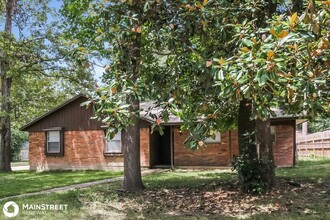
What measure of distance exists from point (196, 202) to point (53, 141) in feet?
43.9

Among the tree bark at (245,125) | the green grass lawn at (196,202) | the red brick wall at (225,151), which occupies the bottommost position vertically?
the green grass lawn at (196,202)

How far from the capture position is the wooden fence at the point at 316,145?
20406 mm

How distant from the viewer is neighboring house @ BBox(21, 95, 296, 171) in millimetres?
16094

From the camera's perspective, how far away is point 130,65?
644cm

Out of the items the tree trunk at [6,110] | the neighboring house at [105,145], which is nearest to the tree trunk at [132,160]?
the neighboring house at [105,145]

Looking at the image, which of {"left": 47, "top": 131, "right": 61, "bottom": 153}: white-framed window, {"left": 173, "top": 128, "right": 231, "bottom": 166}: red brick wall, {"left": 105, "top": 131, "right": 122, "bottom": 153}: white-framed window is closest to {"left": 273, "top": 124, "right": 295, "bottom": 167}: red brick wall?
{"left": 173, "top": 128, "right": 231, "bottom": 166}: red brick wall

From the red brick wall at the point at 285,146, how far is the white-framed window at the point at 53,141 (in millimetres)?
11524

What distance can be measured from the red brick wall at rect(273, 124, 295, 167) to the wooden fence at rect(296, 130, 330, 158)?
530 centimetres

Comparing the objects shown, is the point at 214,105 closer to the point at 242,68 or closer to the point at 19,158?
the point at 242,68

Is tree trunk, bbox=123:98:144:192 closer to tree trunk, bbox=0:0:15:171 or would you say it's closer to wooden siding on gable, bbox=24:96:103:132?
wooden siding on gable, bbox=24:96:103:132

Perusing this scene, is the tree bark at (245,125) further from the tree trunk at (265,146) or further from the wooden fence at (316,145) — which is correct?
the wooden fence at (316,145)

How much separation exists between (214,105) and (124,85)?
10.8 ft

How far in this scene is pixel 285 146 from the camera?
630 inches

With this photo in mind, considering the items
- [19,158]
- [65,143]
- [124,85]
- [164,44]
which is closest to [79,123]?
[65,143]
